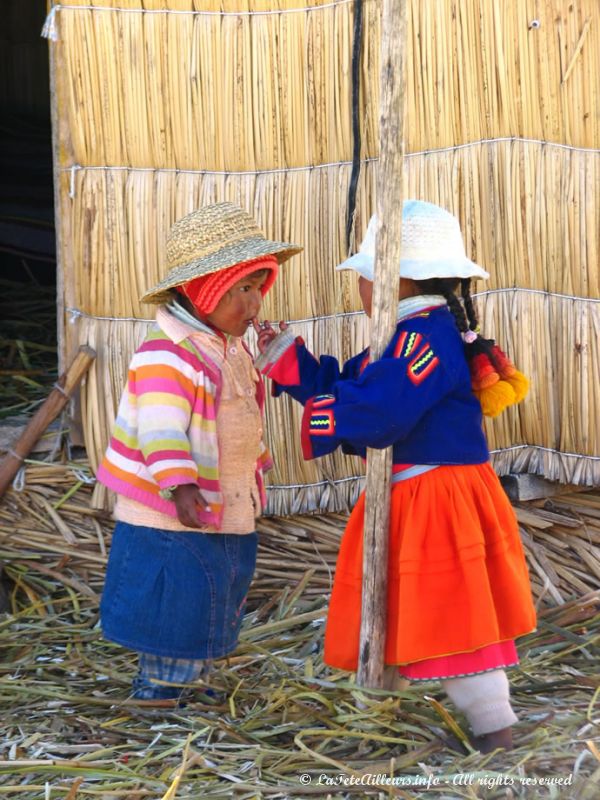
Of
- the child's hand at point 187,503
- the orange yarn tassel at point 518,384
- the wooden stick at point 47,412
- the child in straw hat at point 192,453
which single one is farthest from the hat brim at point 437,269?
the wooden stick at point 47,412

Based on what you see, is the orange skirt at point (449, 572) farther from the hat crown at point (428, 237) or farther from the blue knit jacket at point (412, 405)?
the hat crown at point (428, 237)

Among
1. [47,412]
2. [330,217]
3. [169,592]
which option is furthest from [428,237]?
[47,412]

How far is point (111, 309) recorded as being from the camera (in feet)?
12.1

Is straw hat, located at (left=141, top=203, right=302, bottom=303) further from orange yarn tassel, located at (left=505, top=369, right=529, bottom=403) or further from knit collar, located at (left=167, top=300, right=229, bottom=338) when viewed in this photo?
orange yarn tassel, located at (left=505, top=369, right=529, bottom=403)

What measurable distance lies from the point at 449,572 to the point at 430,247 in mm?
727

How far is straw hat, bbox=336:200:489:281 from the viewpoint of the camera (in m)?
2.75

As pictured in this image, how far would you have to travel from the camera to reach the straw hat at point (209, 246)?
288 centimetres

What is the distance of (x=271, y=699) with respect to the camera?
9.94 feet

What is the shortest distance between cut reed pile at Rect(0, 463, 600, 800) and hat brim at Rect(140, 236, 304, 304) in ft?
3.26

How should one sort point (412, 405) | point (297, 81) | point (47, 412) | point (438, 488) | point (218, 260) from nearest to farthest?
1. point (412, 405)
2. point (438, 488)
3. point (218, 260)
4. point (297, 81)
5. point (47, 412)

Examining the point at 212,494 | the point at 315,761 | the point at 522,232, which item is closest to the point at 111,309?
the point at 212,494

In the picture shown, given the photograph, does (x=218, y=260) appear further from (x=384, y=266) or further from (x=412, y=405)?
(x=412, y=405)

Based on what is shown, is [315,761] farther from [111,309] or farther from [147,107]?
[147,107]

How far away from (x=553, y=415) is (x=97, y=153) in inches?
61.5
